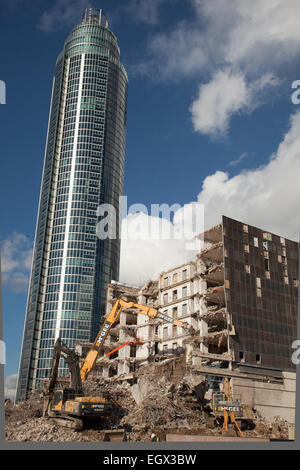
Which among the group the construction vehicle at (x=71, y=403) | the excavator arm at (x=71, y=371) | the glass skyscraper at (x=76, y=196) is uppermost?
the glass skyscraper at (x=76, y=196)

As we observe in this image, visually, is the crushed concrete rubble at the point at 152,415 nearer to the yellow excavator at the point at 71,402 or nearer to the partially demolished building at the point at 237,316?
the yellow excavator at the point at 71,402

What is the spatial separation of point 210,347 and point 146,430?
87.7 ft

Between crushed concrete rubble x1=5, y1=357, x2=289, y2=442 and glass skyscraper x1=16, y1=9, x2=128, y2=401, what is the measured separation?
76749 mm

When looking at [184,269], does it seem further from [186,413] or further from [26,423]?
[26,423]

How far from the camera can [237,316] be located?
69750 millimetres

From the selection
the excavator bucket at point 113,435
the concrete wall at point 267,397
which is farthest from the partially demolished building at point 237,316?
the excavator bucket at point 113,435

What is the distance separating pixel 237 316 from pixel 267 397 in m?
12.1

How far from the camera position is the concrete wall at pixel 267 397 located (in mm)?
64875

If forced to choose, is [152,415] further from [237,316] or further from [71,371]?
[237,316]

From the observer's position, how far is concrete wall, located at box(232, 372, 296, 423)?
6488 centimetres

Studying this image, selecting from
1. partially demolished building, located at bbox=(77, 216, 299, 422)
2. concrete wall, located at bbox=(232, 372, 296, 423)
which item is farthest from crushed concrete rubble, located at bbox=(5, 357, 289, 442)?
partially demolished building, located at bbox=(77, 216, 299, 422)

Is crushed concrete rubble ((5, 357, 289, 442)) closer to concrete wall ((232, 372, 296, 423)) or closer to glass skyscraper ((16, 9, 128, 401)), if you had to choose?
concrete wall ((232, 372, 296, 423))

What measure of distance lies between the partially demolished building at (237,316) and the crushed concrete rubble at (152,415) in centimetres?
381
